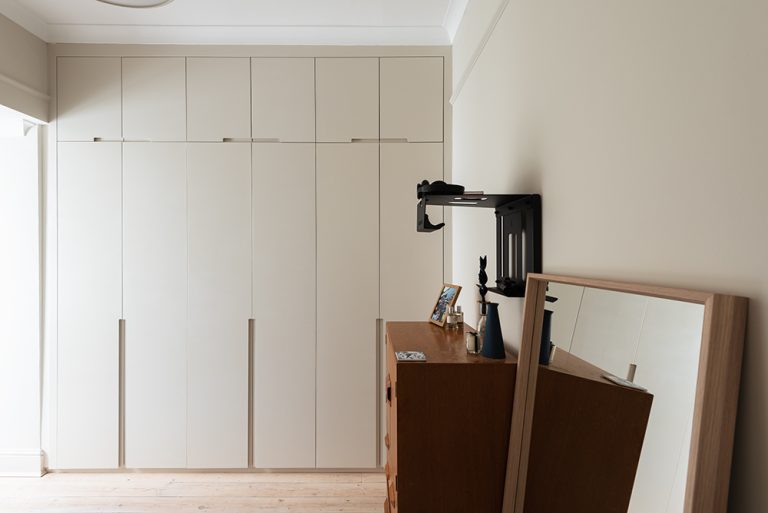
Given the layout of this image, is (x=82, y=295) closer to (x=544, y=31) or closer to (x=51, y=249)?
(x=51, y=249)

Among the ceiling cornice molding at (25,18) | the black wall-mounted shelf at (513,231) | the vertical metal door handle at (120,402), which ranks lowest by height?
the vertical metal door handle at (120,402)

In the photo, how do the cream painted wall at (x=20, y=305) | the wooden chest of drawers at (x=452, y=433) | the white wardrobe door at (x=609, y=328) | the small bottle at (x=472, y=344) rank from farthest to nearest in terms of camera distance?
the cream painted wall at (x=20, y=305), the small bottle at (x=472, y=344), the wooden chest of drawers at (x=452, y=433), the white wardrobe door at (x=609, y=328)

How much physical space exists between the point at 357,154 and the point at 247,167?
690mm

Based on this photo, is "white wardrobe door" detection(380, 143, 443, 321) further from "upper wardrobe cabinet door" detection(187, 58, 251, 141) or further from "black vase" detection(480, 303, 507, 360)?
"black vase" detection(480, 303, 507, 360)

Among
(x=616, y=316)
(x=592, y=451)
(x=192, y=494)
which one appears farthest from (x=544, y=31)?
(x=192, y=494)

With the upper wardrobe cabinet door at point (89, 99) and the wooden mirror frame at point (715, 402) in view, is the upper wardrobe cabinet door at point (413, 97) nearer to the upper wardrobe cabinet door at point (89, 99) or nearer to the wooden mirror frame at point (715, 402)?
the upper wardrobe cabinet door at point (89, 99)

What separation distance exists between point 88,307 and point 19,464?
1.04 meters

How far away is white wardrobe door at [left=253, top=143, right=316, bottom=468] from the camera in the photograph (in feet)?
9.14

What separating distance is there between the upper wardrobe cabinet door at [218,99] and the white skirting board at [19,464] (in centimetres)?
218

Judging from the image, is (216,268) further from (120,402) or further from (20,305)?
(20,305)

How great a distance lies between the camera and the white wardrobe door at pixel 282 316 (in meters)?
2.79

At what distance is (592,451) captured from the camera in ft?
3.20

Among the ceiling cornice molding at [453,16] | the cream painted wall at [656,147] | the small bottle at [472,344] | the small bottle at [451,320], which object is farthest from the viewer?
the ceiling cornice molding at [453,16]

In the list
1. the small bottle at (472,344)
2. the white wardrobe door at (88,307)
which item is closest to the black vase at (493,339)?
the small bottle at (472,344)
